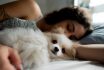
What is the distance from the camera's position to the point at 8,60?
24.3 inches

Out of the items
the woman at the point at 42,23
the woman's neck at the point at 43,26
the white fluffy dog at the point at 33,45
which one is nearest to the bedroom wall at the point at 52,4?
the woman at the point at 42,23

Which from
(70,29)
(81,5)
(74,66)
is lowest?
(74,66)

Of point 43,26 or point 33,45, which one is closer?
point 33,45

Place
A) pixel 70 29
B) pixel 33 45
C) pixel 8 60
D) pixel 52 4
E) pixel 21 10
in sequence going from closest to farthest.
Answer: pixel 8 60 < pixel 33 45 < pixel 70 29 < pixel 21 10 < pixel 52 4

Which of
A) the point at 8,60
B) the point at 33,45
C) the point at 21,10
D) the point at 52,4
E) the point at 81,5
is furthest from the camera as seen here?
the point at 81,5

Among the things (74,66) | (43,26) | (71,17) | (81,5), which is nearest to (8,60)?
(74,66)

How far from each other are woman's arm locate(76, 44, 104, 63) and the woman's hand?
Answer: 15.5 inches

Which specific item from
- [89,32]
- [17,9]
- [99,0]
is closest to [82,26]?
[89,32]

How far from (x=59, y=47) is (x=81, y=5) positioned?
1.15 metres

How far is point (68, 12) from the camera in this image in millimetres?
1255

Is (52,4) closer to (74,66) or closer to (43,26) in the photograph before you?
(43,26)

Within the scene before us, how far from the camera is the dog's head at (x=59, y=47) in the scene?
0.90 metres

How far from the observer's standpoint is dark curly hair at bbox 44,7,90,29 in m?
1.19

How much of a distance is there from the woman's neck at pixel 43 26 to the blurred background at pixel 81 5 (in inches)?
23.5
